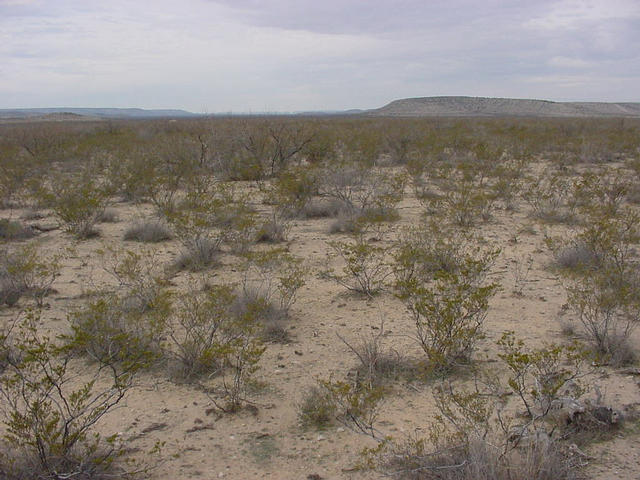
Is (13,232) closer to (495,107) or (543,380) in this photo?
(543,380)

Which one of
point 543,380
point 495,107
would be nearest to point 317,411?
point 543,380

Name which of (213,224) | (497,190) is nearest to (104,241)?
(213,224)

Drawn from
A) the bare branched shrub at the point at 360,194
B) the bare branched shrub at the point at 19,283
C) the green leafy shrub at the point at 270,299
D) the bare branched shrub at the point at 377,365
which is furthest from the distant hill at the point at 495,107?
the bare branched shrub at the point at 377,365

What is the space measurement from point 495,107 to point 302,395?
106 meters

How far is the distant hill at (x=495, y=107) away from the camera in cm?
9744

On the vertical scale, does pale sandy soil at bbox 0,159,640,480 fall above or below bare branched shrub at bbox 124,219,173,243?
below

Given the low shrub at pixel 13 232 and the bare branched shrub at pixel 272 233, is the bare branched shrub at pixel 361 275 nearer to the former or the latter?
the bare branched shrub at pixel 272 233

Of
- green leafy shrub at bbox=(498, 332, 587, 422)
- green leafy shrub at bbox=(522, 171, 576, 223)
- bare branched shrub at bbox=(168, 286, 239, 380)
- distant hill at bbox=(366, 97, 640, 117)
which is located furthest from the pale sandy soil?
distant hill at bbox=(366, 97, 640, 117)

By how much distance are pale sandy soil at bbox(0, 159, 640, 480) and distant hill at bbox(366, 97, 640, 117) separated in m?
92.2

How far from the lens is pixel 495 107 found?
10169cm

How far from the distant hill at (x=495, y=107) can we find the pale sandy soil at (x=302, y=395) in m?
92.2

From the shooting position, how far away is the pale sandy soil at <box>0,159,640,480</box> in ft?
12.0

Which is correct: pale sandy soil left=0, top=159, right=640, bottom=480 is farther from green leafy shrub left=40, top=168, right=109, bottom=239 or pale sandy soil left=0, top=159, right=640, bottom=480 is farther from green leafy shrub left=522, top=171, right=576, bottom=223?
green leafy shrub left=522, top=171, right=576, bottom=223

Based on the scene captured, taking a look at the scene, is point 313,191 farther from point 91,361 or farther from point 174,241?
point 91,361
